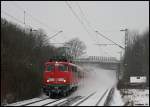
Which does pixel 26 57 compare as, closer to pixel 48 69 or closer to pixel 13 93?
pixel 48 69

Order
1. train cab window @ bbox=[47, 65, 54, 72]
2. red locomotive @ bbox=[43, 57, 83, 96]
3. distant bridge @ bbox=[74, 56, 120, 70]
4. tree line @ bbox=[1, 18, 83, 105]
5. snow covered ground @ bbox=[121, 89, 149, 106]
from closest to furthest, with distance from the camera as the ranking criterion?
snow covered ground @ bbox=[121, 89, 149, 106] < tree line @ bbox=[1, 18, 83, 105] < red locomotive @ bbox=[43, 57, 83, 96] < train cab window @ bbox=[47, 65, 54, 72] < distant bridge @ bbox=[74, 56, 120, 70]

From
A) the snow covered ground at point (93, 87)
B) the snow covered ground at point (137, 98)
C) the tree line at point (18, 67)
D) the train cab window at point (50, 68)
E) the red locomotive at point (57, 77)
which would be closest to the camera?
the snow covered ground at point (137, 98)

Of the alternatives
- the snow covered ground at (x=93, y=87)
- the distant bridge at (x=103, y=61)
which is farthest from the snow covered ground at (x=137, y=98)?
the distant bridge at (x=103, y=61)

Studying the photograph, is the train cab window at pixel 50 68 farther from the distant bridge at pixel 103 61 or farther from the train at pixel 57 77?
the distant bridge at pixel 103 61

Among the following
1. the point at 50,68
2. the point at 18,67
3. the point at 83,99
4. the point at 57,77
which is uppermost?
the point at 18,67

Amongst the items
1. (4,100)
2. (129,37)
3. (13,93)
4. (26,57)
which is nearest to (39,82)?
(26,57)

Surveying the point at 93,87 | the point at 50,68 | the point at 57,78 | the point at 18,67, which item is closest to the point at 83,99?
→ the point at 57,78

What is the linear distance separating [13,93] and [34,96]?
569 centimetres

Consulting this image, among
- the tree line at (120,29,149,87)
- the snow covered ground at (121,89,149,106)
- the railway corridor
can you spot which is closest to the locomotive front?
the railway corridor

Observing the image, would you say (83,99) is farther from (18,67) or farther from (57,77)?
(18,67)

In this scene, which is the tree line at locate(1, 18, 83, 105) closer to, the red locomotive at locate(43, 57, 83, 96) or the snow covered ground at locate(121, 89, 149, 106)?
the red locomotive at locate(43, 57, 83, 96)

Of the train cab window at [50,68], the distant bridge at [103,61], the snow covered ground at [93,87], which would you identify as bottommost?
the snow covered ground at [93,87]

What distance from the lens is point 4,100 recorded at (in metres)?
28.8

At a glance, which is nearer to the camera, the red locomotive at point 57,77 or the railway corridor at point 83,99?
the railway corridor at point 83,99
